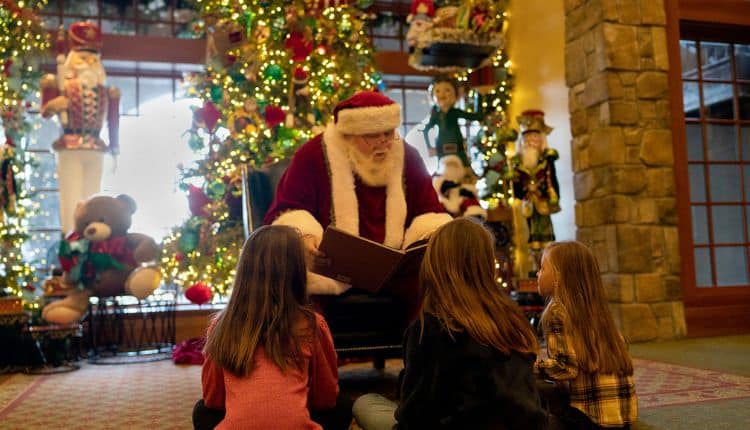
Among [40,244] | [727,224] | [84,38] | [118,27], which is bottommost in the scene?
[727,224]

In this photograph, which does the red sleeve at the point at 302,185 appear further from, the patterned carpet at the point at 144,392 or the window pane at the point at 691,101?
the window pane at the point at 691,101

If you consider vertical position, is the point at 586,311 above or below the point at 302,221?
below

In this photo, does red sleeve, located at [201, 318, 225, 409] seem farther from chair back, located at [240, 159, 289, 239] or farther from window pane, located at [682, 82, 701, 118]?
window pane, located at [682, 82, 701, 118]

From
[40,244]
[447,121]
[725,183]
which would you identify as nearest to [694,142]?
[725,183]

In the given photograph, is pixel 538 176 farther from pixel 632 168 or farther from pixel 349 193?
pixel 349 193

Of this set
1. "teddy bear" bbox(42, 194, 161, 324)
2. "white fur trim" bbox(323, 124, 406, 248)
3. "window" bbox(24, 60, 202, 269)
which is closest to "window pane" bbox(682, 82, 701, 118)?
"white fur trim" bbox(323, 124, 406, 248)

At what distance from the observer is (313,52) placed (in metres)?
6.04

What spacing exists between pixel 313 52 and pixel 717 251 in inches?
142

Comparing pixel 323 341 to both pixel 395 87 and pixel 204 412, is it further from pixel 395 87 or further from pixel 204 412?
pixel 395 87

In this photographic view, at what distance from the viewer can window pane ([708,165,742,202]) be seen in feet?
18.3

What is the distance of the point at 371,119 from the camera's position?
304 cm

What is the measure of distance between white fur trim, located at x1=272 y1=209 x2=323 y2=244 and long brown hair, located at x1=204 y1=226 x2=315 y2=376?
4.01ft

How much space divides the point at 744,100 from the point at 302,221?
4.39 meters

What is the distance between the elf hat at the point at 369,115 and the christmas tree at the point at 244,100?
254 centimetres
